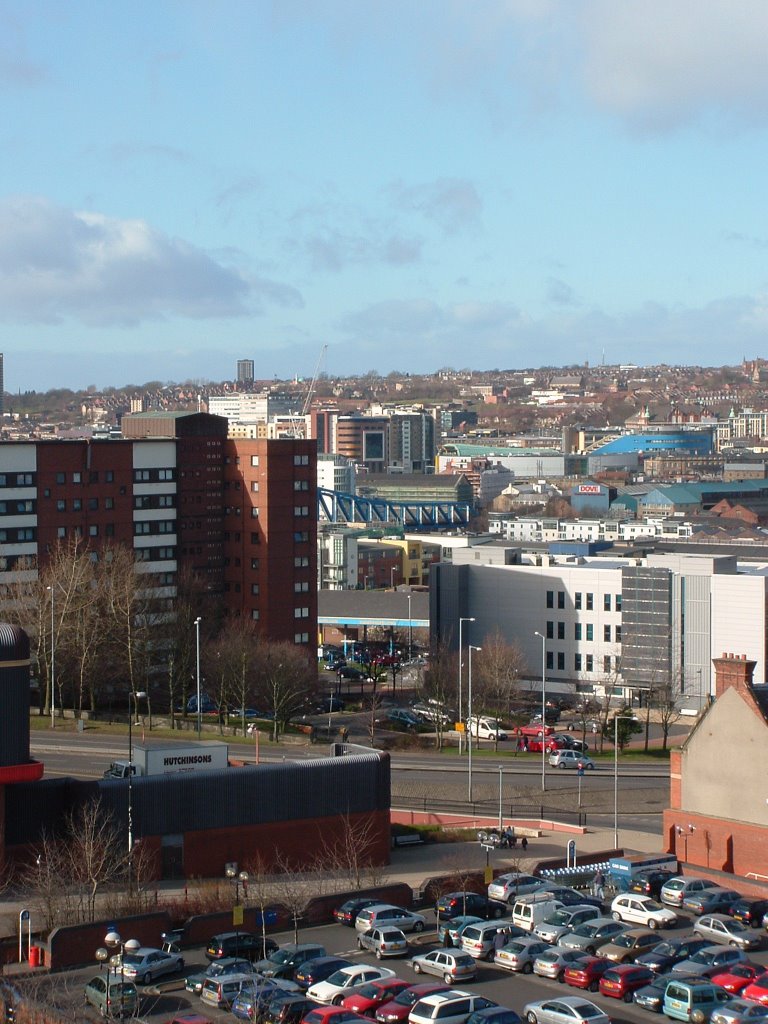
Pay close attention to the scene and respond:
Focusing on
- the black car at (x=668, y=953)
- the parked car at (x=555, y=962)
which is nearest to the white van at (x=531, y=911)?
the parked car at (x=555, y=962)

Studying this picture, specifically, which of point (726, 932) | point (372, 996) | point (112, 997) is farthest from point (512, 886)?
point (112, 997)

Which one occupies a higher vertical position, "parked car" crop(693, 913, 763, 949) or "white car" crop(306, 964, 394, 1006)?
"white car" crop(306, 964, 394, 1006)

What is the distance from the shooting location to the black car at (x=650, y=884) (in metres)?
33.3

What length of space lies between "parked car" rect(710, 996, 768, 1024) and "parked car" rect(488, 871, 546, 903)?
751 centimetres

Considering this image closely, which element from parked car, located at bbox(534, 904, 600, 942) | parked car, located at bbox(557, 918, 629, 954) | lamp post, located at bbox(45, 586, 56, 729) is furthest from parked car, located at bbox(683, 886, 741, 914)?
lamp post, located at bbox(45, 586, 56, 729)

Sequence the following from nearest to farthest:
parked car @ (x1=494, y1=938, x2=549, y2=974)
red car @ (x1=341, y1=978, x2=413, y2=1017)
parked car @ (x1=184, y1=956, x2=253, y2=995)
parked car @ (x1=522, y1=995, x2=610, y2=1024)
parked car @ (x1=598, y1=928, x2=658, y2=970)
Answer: parked car @ (x1=522, y1=995, x2=610, y2=1024) < red car @ (x1=341, y1=978, x2=413, y2=1017) < parked car @ (x1=184, y1=956, x2=253, y2=995) < parked car @ (x1=494, y1=938, x2=549, y2=974) < parked car @ (x1=598, y1=928, x2=658, y2=970)

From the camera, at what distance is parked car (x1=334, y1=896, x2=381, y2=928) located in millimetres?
30391

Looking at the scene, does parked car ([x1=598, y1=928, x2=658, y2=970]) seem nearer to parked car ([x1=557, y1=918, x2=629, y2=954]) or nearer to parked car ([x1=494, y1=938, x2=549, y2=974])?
parked car ([x1=557, y1=918, x2=629, y2=954])

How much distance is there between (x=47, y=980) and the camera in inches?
1059

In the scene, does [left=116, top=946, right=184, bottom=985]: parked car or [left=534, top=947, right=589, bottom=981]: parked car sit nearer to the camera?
[left=116, top=946, right=184, bottom=985]: parked car

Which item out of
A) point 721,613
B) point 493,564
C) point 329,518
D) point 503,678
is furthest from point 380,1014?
point 329,518

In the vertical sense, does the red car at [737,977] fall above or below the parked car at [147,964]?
below

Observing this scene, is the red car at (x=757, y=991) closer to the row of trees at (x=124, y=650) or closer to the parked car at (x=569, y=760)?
the parked car at (x=569, y=760)

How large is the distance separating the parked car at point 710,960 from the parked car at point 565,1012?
2.73m
